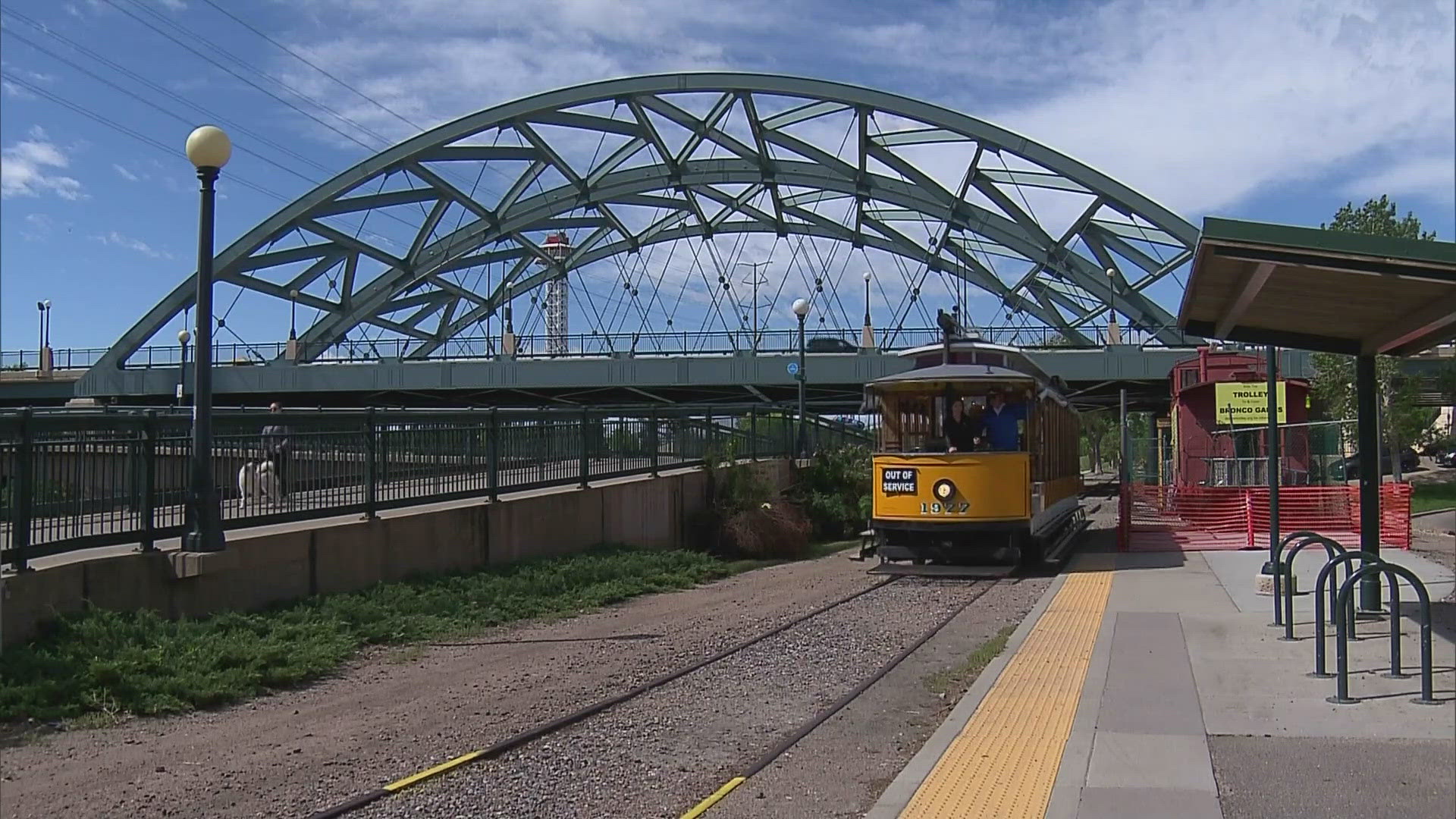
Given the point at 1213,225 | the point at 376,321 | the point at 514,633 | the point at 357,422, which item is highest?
the point at 376,321

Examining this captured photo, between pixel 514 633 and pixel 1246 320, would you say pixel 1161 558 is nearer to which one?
pixel 1246 320

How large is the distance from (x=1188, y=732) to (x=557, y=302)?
356 feet

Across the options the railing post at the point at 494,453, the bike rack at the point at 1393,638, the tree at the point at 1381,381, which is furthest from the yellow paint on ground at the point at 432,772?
the tree at the point at 1381,381

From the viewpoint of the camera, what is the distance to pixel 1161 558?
20484mm

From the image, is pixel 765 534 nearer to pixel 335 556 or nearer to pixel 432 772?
pixel 335 556

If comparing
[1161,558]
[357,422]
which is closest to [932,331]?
[1161,558]

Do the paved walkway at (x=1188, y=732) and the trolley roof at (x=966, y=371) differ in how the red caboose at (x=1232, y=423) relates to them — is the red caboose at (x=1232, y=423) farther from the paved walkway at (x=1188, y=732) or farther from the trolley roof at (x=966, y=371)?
the paved walkway at (x=1188, y=732)

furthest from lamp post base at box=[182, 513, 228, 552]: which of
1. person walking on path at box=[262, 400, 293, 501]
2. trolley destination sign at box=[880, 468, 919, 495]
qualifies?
trolley destination sign at box=[880, 468, 919, 495]

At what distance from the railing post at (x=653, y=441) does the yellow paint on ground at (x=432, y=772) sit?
1495cm

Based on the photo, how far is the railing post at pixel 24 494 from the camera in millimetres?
9711

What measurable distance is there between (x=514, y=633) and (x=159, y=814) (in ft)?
22.0

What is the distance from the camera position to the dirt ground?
688 cm

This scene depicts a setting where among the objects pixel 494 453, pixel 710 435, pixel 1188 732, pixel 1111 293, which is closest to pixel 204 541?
pixel 494 453

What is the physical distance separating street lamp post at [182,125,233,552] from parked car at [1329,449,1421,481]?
16851mm
